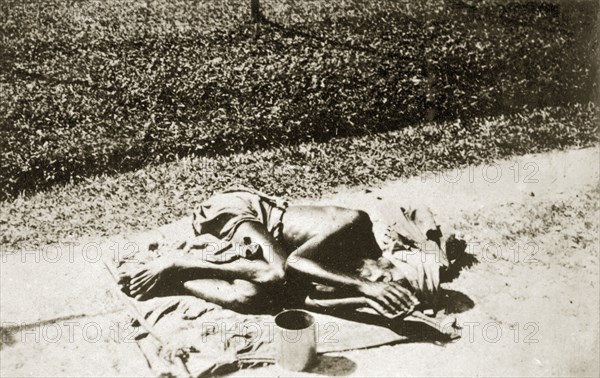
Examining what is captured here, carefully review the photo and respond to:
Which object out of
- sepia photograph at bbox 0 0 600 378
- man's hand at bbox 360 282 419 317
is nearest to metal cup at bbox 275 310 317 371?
sepia photograph at bbox 0 0 600 378

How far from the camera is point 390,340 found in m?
4.55

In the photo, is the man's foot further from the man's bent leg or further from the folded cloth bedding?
the man's bent leg

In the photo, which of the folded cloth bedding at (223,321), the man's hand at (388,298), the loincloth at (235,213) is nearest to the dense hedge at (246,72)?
the loincloth at (235,213)

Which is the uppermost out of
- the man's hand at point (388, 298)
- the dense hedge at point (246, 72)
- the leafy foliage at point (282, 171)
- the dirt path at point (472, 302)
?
the dense hedge at point (246, 72)

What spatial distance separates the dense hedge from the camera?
26.9 ft

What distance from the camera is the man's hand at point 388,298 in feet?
15.2

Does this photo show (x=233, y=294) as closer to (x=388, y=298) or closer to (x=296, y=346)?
(x=296, y=346)

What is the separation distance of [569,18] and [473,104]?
191 inches

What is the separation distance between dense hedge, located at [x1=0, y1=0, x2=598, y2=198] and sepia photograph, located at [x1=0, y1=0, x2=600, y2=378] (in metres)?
0.05

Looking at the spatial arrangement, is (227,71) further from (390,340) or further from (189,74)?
(390,340)

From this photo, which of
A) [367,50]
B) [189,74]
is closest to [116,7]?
[189,74]

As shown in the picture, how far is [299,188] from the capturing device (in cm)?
719

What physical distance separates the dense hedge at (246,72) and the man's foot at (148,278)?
3.12 meters

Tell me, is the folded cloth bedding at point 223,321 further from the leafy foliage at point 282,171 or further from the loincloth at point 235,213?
the leafy foliage at point 282,171
